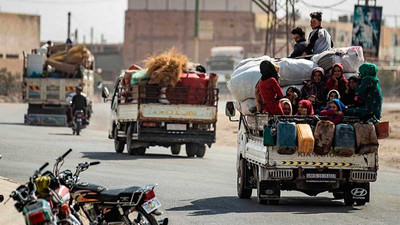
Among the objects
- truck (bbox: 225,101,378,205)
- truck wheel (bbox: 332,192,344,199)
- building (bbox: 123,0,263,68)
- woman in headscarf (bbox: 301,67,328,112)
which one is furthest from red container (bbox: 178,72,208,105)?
building (bbox: 123,0,263,68)

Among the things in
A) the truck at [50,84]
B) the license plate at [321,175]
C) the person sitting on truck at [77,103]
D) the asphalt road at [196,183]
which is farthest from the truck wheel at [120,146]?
the truck at [50,84]

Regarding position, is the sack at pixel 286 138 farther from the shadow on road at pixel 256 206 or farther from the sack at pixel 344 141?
the shadow on road at pixel 256 206

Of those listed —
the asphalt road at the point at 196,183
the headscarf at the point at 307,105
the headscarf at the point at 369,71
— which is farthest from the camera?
the headscarf at the point at 307,105

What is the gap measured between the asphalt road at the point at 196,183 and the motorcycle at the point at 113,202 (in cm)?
339

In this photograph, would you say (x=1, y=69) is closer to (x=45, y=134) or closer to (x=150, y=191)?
(x=45, y=134)

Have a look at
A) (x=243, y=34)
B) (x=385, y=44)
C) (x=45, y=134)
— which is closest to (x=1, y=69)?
(x=243, y=34)

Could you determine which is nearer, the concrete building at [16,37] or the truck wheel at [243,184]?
the truck wheel at [243,184]

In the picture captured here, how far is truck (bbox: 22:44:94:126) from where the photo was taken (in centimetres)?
4591

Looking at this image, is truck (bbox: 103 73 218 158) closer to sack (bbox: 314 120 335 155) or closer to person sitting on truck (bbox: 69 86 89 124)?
person sitting on truck (bbox: 69 86 89 124)

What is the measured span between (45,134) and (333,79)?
21747mm

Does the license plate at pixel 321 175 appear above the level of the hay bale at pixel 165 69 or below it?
below

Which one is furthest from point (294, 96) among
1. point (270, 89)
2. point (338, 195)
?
point (338, 195)

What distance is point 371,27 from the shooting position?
2044 inches

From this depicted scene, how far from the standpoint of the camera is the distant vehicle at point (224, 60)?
415 feet
